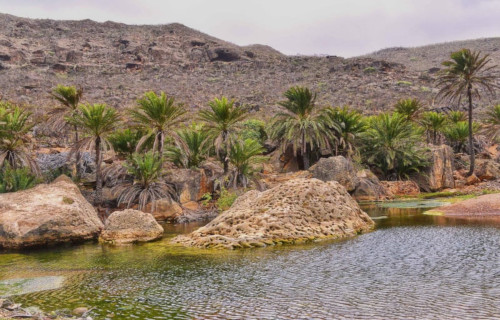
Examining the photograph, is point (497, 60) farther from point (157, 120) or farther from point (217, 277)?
point (217, 277)

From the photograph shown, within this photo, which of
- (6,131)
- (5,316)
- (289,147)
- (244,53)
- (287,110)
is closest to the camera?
(5,316)

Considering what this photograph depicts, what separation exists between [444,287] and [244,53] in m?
98.1

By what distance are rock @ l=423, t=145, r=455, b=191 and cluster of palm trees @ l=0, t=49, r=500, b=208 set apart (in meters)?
1.09

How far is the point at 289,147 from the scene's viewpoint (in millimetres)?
42719

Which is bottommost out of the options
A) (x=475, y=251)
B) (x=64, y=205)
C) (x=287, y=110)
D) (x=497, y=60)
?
(x=475, y=251)

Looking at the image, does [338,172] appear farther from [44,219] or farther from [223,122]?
[44,219]

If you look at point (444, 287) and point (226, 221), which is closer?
point (444, 287)

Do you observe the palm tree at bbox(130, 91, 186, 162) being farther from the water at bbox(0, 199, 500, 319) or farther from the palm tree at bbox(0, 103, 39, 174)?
the water at bbox(0, 199, 500, 319)

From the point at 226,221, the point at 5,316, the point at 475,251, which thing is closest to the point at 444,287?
the point at 475,251

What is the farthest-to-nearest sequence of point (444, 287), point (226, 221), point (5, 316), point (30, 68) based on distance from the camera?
point (30, 68)
point (226, 221)
point (444, 287)
point (5, 316)

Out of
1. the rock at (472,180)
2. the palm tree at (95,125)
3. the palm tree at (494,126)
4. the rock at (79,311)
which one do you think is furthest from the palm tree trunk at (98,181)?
the palm tree at (494,126)

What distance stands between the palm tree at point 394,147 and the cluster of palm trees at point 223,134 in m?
0.09

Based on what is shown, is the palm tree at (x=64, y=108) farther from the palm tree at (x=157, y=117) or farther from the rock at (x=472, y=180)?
the rock at (x=472, y=180)

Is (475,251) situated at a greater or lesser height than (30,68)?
lesser
